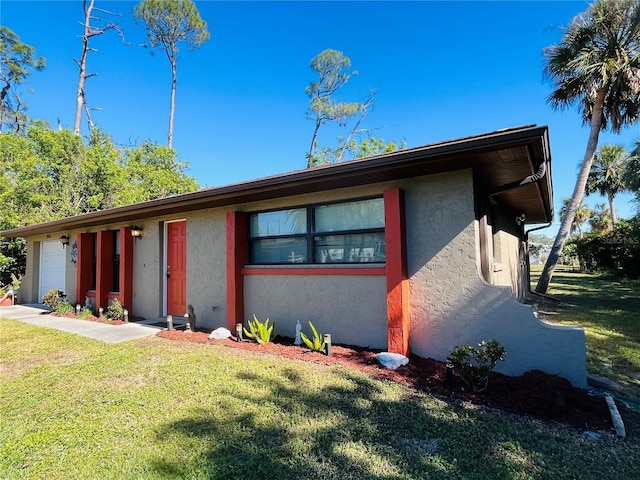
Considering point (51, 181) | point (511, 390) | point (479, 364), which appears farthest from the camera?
point (51, 181)

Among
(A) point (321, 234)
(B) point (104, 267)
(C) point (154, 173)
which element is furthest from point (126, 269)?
(C) point (154, 173)

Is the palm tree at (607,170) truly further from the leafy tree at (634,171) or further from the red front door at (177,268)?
the red front door at (177,268)

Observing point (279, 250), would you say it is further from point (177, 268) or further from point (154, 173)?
point (154, 173)

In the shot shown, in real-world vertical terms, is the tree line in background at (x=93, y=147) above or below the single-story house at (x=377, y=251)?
above

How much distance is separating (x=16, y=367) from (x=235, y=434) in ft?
13.8

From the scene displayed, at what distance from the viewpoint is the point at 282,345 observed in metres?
5.47

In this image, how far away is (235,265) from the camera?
20.7 feet

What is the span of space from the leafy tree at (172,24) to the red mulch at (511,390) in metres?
20.7

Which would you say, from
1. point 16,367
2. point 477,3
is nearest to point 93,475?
point 16,367

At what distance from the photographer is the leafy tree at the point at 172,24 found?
Answer: 18.1 metres

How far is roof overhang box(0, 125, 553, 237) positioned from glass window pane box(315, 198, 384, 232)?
13.0 inches

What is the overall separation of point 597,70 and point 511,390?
12.0 metres

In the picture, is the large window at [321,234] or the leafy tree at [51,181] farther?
the leafy tree at [51,181]

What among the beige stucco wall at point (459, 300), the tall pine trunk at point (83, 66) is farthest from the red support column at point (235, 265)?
the tall pine trunk at point (83, 66)
